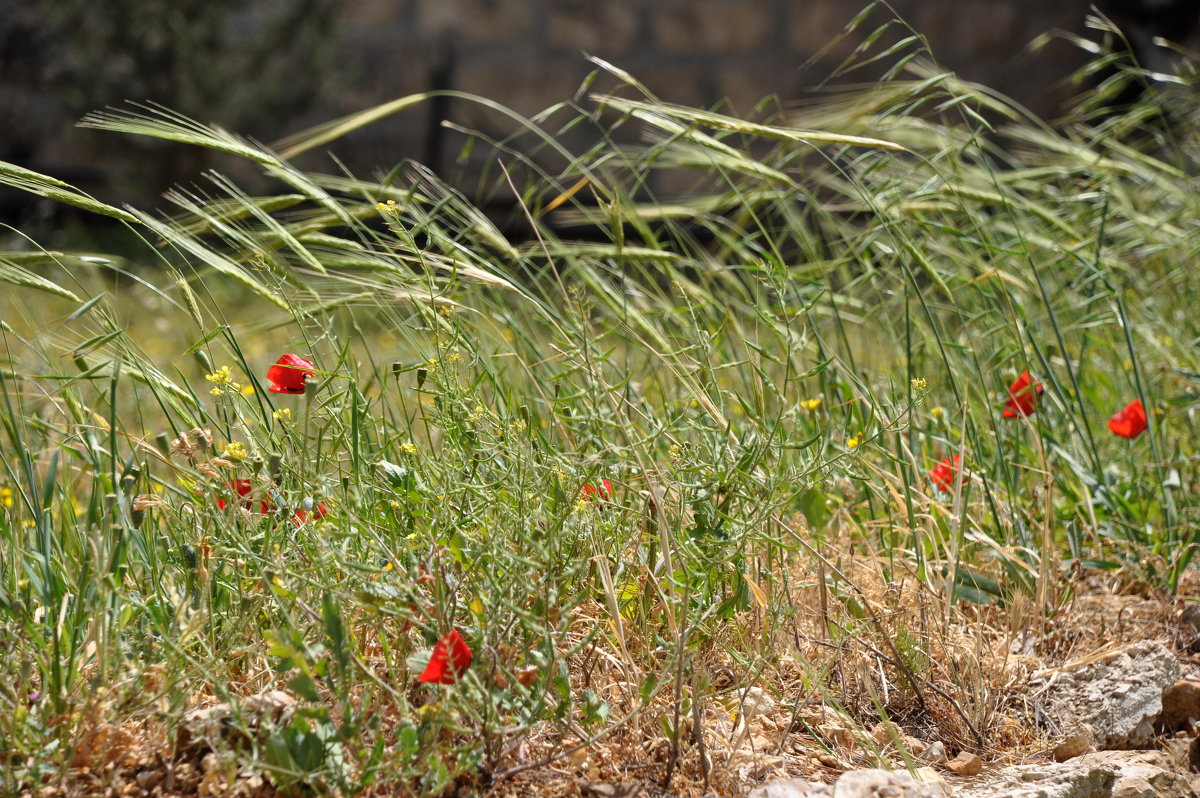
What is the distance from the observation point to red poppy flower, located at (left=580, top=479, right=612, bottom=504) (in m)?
1.29

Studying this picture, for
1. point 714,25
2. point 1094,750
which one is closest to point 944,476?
point 1094,750

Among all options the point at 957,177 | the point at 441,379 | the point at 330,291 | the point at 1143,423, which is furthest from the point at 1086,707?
the point at 330,291

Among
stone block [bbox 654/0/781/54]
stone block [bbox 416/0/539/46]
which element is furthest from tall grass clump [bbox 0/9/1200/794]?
stone block [bbox 416/0/539/46]

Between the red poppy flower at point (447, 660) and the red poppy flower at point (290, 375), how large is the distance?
393mm

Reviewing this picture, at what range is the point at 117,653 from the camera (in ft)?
3.67

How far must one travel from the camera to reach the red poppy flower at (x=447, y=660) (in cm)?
104

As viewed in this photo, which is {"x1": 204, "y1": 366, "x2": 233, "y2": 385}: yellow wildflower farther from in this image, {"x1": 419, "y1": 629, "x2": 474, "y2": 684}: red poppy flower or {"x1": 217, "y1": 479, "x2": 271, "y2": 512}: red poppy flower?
{"x1": 419, "y1": 629, "x2": 474, "y2": 684}: red poppy flower

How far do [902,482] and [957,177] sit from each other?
0.80m

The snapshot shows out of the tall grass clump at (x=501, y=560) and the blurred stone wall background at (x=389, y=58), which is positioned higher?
the blurred stone wall background at (x=389, y=58)

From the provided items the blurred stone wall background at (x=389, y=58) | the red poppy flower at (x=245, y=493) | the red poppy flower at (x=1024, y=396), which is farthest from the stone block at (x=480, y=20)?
the red poppy flower at (x=245, y=493)

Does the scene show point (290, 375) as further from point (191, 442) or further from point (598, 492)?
point (598, 492)

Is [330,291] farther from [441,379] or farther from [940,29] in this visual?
[940,29]

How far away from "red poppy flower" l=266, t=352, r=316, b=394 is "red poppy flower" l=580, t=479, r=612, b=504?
1.09 feet

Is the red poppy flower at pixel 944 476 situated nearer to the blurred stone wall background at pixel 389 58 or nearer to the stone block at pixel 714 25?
the blurred stone wall background at pixel 389 58
